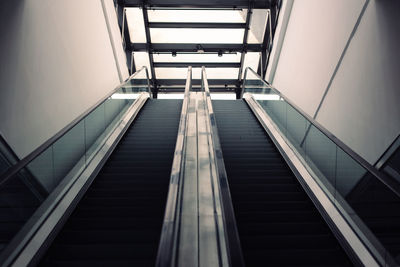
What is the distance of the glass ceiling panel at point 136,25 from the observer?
42.5 feet

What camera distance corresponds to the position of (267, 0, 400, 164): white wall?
5.14 meters

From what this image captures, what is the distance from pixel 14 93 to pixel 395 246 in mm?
4700

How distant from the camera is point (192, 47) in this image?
14.1 meters

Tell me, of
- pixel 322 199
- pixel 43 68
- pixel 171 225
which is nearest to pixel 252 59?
pixel 43 68

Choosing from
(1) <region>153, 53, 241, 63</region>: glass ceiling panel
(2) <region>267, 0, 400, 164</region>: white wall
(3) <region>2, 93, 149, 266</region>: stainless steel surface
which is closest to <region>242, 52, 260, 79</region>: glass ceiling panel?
(1) <region>153, 53, 241, 63</region>: glass ceiling panel

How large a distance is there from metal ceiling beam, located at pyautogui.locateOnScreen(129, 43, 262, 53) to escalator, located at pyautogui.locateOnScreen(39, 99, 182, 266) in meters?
7.75

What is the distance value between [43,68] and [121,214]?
298cm

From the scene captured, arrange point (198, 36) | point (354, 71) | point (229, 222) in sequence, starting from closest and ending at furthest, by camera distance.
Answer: point (229, 222), point (354, 71), point (198, 36)

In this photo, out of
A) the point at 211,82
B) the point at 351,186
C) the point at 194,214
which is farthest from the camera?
the point at 211,82

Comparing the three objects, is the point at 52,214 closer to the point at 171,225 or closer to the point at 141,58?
the point at 171,225

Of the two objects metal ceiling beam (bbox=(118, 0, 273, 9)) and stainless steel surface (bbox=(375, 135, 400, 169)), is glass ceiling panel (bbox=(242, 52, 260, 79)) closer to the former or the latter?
metal ceiling beam (bbox=(118, 0, 273, 9))

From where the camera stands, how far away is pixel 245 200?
445cm

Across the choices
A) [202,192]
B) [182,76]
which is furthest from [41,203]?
[182,76]

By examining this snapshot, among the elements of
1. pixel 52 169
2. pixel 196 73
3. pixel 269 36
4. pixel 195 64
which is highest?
pixel 196 73
